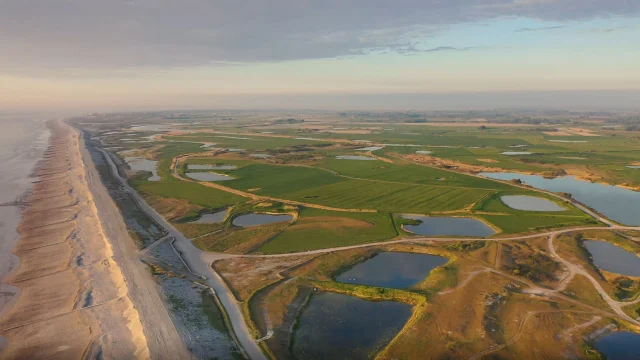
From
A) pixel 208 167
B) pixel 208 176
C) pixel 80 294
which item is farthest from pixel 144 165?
pixel 80 294

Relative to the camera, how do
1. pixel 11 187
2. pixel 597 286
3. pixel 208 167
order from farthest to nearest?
1. pixel 208 167
2. pixel 11 187
3. pixel 597 286

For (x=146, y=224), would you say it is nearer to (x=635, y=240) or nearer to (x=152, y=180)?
(x=152, y=180)

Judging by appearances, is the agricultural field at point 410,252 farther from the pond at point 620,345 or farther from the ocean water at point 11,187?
the ocean water at point 11,187

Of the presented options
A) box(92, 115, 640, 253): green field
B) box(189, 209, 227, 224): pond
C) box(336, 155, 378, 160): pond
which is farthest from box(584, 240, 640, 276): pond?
box(336, 155, 378, 160): pond

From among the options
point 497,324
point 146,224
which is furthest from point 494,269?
point 146,224

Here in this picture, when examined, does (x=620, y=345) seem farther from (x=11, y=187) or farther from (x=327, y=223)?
(x=11, y=187)

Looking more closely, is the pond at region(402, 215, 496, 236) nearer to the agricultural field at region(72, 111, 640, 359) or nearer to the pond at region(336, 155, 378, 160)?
the agricultural field at region(72, 111, 640, 359)

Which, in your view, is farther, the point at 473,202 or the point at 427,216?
the point at 473,202

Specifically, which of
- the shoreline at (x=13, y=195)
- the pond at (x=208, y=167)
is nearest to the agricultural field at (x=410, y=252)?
the pond at (x=208, y=167)
